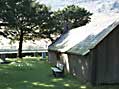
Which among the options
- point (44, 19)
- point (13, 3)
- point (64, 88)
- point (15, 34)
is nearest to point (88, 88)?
point (64, 88)

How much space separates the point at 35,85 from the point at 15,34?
36619 millimetres

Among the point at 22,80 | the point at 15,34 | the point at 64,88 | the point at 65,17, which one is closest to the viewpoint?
the point at 64,88

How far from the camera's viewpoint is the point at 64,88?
1895cm

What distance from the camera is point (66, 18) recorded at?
203 ft

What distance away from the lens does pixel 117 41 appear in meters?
20.7

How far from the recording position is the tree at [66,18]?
183ft

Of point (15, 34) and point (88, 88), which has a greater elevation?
point (15, 34)

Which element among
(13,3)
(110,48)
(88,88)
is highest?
(13,3)

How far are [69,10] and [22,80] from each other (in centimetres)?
4160

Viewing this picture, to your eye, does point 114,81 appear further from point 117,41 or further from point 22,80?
point 22,80

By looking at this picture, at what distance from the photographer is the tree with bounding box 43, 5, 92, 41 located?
183 ft

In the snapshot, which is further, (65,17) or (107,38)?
(65,17)

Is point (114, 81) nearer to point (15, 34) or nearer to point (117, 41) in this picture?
point (117, 41)

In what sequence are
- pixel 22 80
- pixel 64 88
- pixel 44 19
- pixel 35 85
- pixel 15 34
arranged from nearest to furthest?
pixel 64 88 → pixel 35 85 → pixel 22 80 → pixel 44 19 → pixel 15 34
